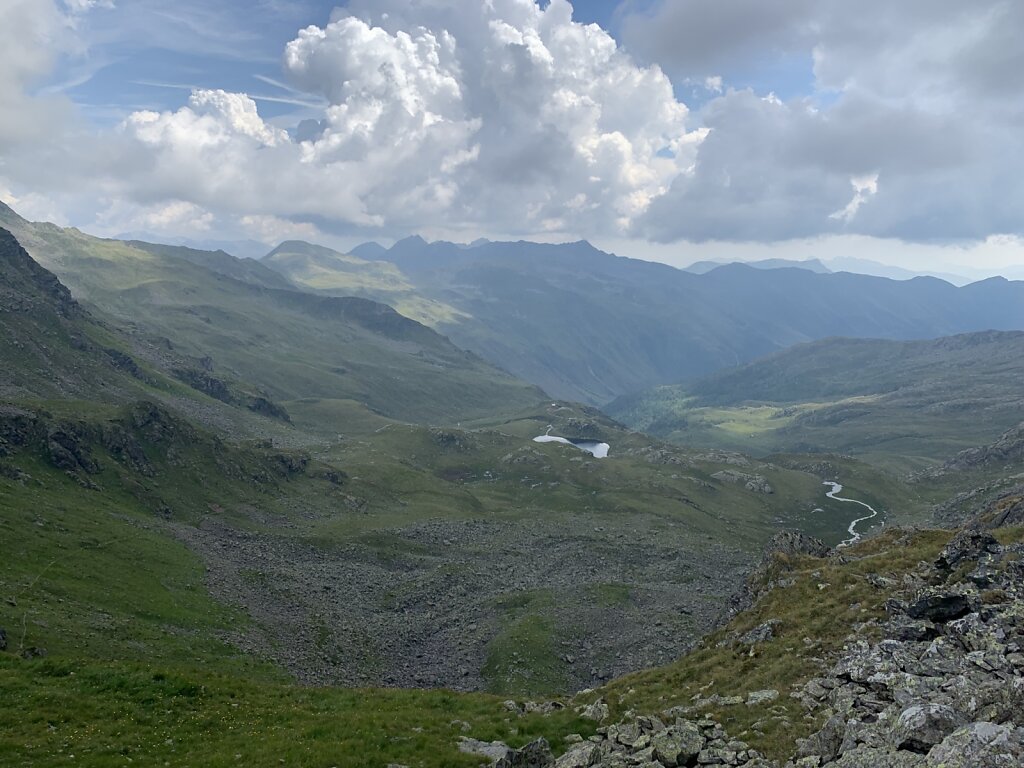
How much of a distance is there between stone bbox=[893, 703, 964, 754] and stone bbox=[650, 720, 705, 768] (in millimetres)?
7656

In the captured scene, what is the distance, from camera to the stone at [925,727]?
19.1m

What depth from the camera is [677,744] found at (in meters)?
25.2

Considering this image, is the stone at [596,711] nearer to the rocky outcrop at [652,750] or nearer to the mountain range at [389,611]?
the mountain range at [389,611]

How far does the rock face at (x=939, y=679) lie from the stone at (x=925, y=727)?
0.03m

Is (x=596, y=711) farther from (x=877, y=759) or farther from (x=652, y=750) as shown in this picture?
(x=877, y=759)

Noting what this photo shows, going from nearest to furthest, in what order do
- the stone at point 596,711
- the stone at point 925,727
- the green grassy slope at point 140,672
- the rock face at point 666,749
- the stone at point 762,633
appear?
the stone at point 925,727 < the rock face at point 666,749 < the green grassy slope at point 140,672 < the stone at point 596,711 < the stone at point 762,633

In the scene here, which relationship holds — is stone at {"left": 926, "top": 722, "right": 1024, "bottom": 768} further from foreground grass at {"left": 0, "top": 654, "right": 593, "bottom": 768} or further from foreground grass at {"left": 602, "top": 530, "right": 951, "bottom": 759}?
foreground grass at {"left": 0, "top": 654, "right": 593, "bottom": 768}

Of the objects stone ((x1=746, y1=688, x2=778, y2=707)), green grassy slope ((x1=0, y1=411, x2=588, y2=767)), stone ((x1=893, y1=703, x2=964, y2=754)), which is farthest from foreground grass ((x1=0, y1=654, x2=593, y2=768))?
stone ((x1=893, y1=703, x2=964, y2=754))

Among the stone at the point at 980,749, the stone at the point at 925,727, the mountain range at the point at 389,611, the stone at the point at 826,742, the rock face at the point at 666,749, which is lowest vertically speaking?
the mountain range at the point at 389,611

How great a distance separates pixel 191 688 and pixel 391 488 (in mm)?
140761

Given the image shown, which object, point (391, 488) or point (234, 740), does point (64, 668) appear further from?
point (391, 488)

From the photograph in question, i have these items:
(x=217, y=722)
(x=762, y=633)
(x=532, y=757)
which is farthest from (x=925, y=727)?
(x=217, y=722)

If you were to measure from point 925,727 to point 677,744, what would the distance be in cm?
913

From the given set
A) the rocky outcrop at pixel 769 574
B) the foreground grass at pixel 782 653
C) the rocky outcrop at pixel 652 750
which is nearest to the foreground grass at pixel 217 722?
the rocky outcrop at pixel 652 750
